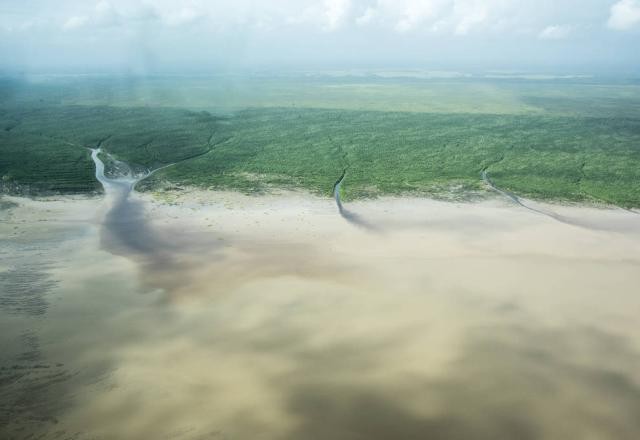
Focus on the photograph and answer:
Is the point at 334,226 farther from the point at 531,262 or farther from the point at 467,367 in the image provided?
the point at 467,367

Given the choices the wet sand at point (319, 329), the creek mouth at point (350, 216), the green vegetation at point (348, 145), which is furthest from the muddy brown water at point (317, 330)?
the green vegetation at point (348, 145)

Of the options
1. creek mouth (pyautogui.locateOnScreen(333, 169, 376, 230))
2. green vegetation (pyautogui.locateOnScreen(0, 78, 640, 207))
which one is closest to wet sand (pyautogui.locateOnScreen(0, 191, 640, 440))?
creek mouth (pyautogui.locateOnScreen(333, 169, 376, 230))

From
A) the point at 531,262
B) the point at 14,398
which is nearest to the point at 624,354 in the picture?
the point at 531,262

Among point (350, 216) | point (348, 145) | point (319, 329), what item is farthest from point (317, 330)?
point (348, 145)

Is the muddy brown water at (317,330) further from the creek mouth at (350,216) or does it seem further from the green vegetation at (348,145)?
the green vegetation at (348,145)

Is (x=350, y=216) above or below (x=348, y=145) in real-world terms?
below

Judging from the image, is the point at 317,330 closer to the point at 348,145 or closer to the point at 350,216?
the point at 350,216

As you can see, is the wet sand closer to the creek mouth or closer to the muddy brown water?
the muddy brown water
